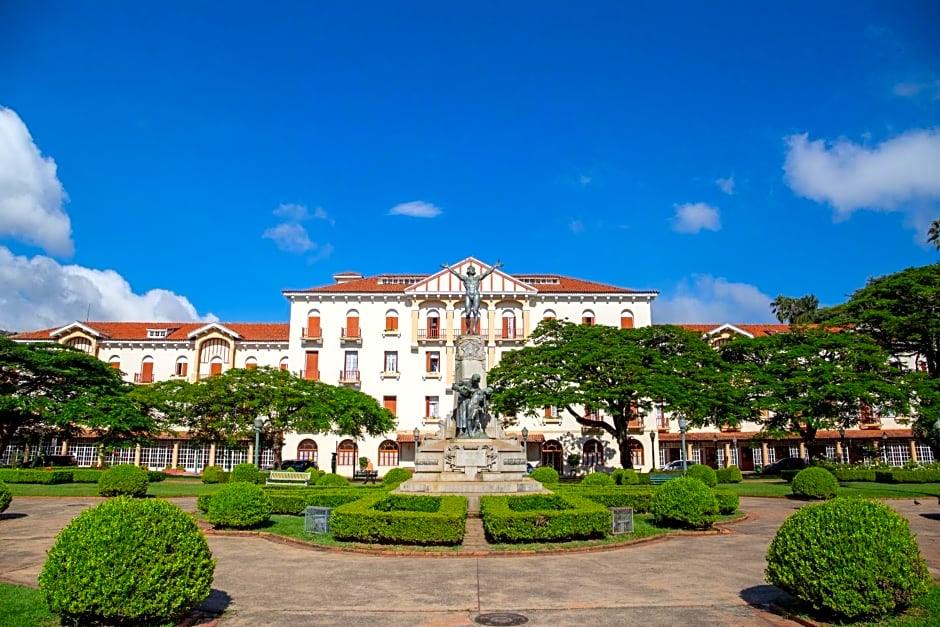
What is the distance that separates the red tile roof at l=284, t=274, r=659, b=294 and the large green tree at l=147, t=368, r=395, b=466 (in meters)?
11.2

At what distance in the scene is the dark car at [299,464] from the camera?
4427 cm

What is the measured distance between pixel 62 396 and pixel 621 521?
1541 inches

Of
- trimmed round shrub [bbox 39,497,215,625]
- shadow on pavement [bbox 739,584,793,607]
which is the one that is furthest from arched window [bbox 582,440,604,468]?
trimmed round shrub [bbox 39,497,215,625]

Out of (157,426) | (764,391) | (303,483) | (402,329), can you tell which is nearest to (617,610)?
(303,483)

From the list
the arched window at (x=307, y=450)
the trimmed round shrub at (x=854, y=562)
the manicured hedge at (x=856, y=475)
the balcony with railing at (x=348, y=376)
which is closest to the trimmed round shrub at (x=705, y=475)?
the manicured hedge at (x=856, y=475)

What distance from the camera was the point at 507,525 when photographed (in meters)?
14.5

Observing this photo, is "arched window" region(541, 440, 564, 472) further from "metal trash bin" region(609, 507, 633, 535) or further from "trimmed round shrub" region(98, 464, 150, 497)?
"metal trash bin" region(609, 507, 633, 535)

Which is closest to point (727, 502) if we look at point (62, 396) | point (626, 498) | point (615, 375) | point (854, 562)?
point (626, 498)

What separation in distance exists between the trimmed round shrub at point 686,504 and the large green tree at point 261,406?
83.0 feet

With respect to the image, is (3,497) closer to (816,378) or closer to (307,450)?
(307,450)

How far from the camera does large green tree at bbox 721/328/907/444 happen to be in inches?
1389

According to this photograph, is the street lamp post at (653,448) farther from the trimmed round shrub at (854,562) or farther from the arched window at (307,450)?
the trimmed round shrub at (854,562)

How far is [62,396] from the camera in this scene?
4191 centimetres

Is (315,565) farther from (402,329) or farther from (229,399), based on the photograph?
(402,329)
